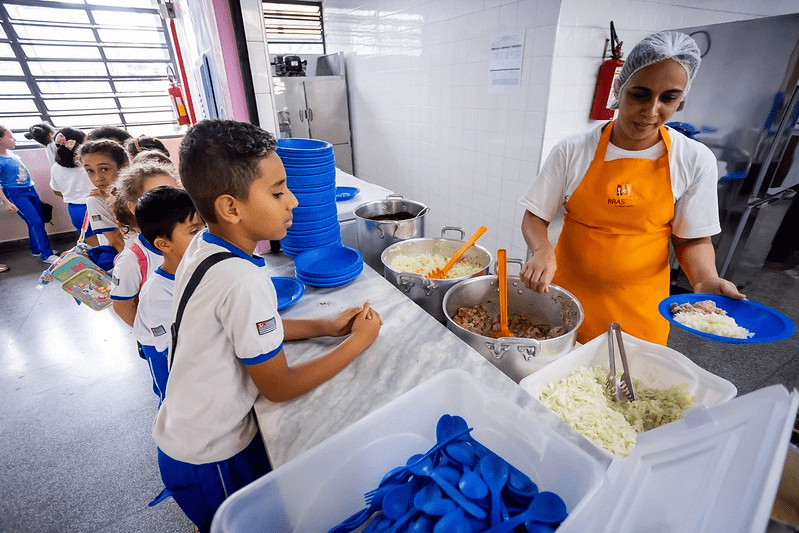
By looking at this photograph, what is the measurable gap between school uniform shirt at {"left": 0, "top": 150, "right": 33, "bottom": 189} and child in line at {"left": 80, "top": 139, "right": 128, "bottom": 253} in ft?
12.4

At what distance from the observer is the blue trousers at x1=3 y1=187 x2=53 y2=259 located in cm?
495

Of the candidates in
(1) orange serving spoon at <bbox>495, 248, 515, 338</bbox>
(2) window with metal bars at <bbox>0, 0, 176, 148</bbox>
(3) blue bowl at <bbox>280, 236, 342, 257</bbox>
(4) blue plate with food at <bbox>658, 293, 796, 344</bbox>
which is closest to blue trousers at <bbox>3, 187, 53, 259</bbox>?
(2) window with metal bars at <bbox>0, 0, 176, 148</bbox>

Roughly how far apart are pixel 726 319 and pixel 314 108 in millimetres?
5389

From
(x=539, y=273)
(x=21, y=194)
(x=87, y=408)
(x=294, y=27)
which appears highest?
(x=294, y=27)

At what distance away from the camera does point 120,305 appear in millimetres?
1646

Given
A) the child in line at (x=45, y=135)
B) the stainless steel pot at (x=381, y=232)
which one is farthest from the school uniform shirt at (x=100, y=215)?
the child in line at (x=45, y=135)

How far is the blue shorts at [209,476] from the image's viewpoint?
107 centimetres

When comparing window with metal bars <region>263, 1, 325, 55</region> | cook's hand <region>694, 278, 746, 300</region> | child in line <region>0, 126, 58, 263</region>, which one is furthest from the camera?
window with metal bars <region>263, 1, 325, 55</region>

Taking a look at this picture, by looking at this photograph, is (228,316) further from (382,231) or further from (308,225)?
(382,231)

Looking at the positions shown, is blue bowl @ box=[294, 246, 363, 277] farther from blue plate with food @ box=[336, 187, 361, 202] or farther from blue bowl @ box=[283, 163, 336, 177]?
blue plate with food @ box=[336, 187, 361, 202]

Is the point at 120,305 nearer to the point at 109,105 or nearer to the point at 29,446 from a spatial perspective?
the point at 29,446

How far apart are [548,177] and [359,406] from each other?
121cm

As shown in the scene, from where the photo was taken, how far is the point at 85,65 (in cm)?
614

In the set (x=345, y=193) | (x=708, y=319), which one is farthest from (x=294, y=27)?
(x=708, y=319)
